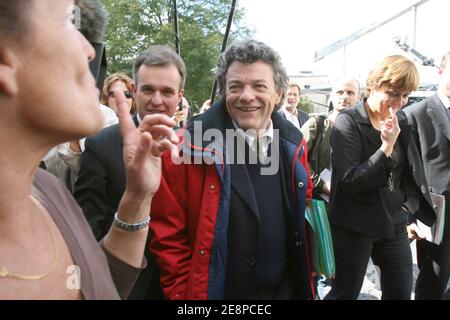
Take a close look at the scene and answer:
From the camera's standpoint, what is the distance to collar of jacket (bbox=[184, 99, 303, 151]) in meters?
1.83

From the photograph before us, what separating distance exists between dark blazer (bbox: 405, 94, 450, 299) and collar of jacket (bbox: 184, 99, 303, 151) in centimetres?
142

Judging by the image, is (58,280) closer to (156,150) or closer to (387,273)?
(156,150)

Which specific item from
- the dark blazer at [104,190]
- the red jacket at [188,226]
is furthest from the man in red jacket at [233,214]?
the dark blazer at [104,190]

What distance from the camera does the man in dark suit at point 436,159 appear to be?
9.70 feet

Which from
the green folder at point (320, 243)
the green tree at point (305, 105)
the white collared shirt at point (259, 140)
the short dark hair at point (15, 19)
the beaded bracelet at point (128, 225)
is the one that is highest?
the green tree at point (305, 105)

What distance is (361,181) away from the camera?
2438 millimetres

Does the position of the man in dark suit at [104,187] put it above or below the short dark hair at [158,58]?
below

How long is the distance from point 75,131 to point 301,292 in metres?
1.52

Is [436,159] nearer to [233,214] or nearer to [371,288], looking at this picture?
[371,288]

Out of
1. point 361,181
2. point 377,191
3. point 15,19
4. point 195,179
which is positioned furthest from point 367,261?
point 15,19

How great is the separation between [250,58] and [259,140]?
0.44 metres

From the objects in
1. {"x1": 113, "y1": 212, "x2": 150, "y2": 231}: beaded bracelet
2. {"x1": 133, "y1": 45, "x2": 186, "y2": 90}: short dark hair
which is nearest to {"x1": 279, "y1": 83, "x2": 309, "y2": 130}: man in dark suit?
{"x1": 133, "y1": 45, "x2": 186, "y2": 90}: short dark hair

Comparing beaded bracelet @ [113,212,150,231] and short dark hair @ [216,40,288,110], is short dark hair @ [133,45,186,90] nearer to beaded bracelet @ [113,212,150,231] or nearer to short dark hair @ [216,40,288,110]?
short dark hair @ [216,40,288,110]

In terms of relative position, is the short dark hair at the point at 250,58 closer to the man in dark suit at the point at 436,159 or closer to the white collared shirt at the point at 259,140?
the white collared shirt at the point at 259,140
